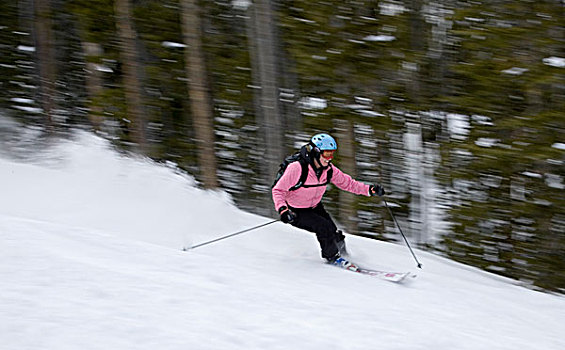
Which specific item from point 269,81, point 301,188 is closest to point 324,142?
point 301,188

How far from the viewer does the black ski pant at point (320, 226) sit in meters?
6.96

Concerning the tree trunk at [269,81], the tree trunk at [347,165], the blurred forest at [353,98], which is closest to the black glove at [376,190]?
the blurred forest at [353,98]

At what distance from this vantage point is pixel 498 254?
40.6 feet

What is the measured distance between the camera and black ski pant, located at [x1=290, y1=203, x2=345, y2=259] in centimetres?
696

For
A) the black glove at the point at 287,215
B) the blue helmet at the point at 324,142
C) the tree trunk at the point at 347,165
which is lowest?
the tree trunk at the point at 347,165

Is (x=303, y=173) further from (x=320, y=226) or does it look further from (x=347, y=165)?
(x=347, y=165)

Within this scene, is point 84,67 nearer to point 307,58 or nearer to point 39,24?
point 39,24

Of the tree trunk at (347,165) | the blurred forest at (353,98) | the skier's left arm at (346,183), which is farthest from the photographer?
the tree trunk at (347,165)

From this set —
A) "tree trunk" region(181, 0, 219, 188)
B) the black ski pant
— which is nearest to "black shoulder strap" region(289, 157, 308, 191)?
the black ski pant

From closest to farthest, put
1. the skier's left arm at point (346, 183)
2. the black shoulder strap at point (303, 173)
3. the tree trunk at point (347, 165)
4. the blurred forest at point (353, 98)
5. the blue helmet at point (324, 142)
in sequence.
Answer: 1. the blue helmet at point (324, 142)
2. the black shoulder strap at point (303, 173)
3. the skier's left arm at point (346, 183)
4. the blurred forest at point (353, 98)
5. the tree trunk at point (347, 165)

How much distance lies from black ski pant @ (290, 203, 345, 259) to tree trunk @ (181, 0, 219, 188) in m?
6.91

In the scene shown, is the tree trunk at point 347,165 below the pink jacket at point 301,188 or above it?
below

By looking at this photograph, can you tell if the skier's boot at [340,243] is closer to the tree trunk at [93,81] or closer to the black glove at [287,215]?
the black glove at [287,215]

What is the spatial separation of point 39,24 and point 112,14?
2474 mm
